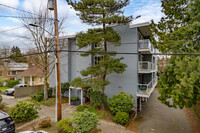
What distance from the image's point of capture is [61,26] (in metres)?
14.1

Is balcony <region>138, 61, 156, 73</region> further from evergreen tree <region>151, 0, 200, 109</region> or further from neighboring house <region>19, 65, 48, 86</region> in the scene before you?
neighboring house <region>19, 65, 48, 86</region>

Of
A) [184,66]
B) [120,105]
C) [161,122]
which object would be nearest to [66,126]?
[120,105]

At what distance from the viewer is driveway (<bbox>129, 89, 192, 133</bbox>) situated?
9164 mm

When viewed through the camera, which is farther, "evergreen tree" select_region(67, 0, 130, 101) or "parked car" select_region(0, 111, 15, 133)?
"evergreen tree" select_region(67, 0, 130, 101)

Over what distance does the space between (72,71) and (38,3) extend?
8.94 meters

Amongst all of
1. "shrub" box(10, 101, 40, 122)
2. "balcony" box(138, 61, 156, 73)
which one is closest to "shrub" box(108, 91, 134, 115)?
"balcony" box(138, 61, 156, 73)

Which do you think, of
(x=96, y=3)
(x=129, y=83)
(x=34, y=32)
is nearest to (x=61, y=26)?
(x=34, y=32)

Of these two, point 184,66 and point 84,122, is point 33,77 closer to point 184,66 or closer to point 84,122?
point 84,122

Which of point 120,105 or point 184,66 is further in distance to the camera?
point 120,105

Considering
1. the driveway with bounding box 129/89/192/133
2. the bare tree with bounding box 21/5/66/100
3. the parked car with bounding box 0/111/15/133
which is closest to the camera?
the parked car with bounding box 0/111/15/133

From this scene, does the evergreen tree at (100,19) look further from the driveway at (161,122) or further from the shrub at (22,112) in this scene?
the driveway at (161,122)

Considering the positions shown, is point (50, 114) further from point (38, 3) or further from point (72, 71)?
point (38, 3)

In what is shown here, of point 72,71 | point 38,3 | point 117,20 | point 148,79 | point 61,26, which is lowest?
point 148,79

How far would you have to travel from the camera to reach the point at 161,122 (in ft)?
34.4
